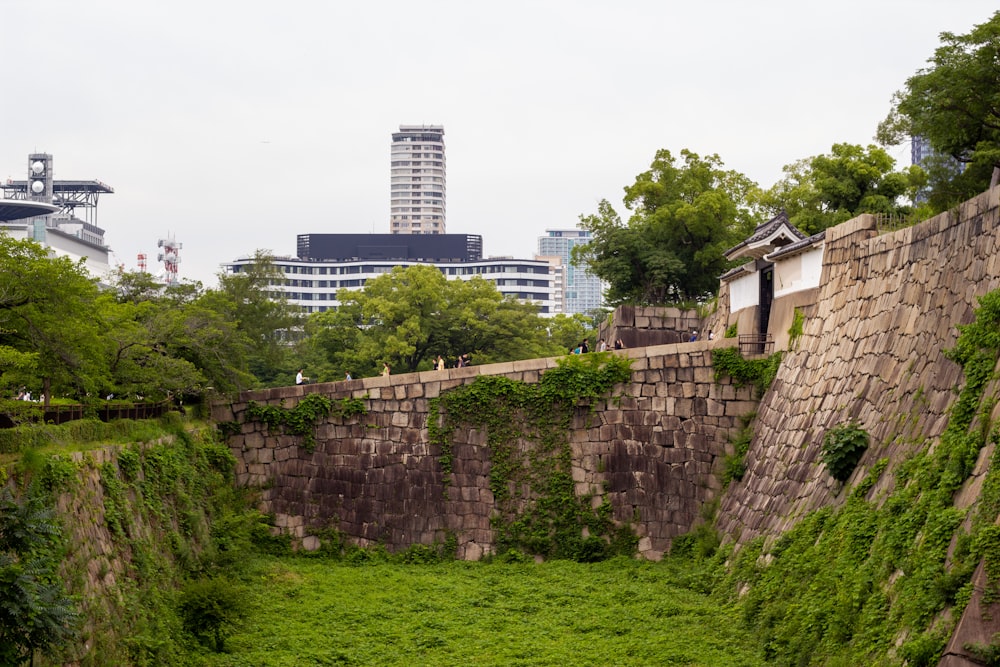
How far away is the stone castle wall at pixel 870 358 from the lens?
1384 centimetres

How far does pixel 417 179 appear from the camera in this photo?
611 ft

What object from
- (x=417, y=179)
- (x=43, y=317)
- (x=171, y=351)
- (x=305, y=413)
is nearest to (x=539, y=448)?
(x=305, y=413)

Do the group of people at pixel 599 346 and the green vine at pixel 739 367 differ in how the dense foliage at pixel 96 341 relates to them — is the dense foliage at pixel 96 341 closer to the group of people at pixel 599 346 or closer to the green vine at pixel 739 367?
the group of people at pixel 599 346

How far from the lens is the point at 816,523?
1558cm

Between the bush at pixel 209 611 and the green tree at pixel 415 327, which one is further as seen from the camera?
the green tree at pixel 415 327

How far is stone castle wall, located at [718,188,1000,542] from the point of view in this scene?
1384 centimetres

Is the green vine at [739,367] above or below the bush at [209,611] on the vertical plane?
above

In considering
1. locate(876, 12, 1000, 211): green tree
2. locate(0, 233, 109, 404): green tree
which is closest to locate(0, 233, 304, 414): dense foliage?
locate(0, 233, 109, 404): green tree

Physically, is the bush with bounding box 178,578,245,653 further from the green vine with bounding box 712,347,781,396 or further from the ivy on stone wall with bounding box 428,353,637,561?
the green vine with bounding box 712,347,781,396

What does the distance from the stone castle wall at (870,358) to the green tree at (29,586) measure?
975 cm

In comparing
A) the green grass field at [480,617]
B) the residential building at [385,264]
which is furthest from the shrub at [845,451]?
the residential building at [385,264]

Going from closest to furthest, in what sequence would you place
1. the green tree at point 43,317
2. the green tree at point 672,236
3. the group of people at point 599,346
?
the green tree at point 43,317 → the group of people at point 599,346 → the green tree at point 672,236

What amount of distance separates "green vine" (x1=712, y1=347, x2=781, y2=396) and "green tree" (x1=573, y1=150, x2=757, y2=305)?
14.3 m

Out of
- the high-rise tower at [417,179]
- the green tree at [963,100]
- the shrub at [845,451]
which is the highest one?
the high-rise tower at [417,179]
